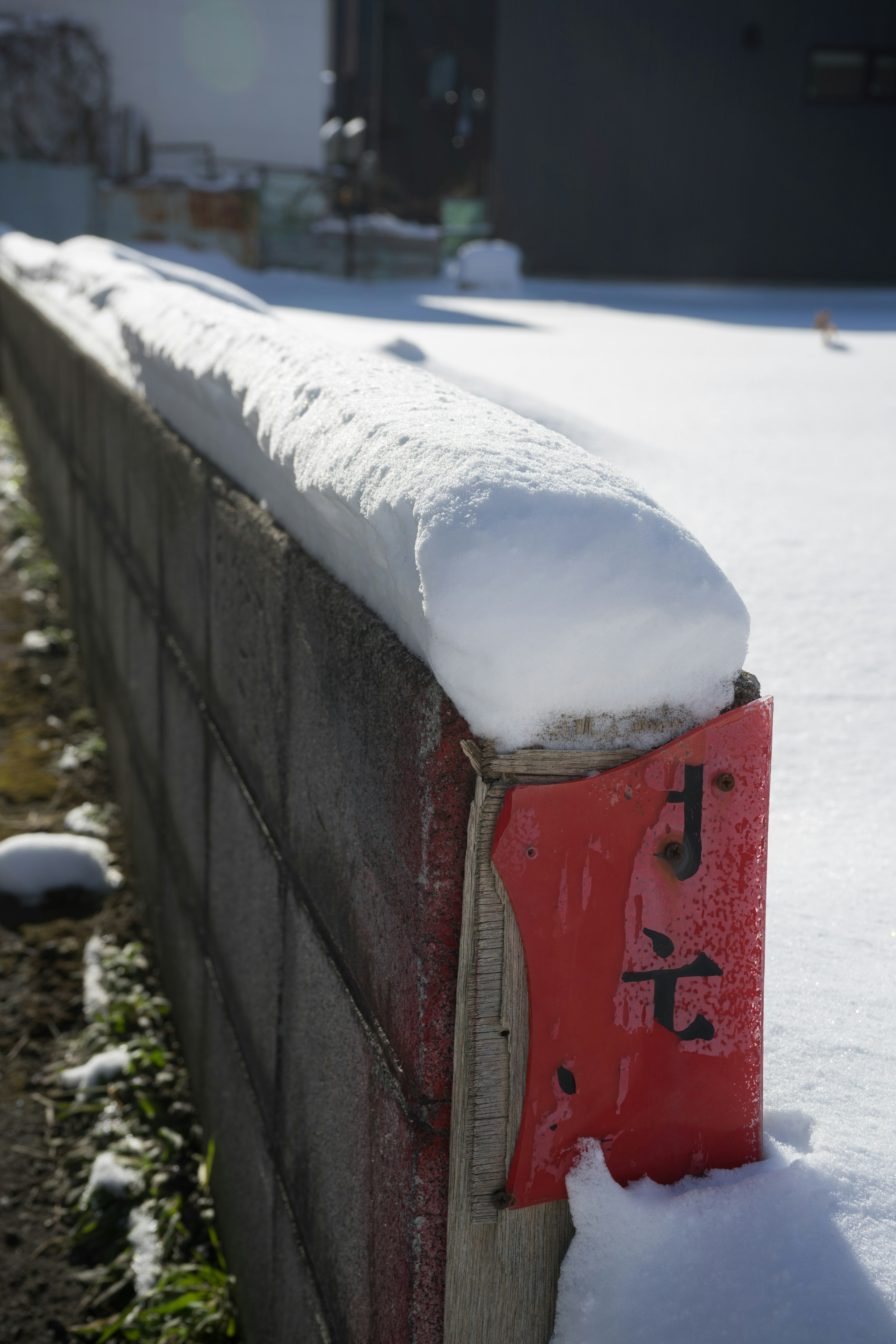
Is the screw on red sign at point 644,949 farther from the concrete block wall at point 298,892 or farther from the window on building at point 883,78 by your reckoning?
the window on building at point 883,78

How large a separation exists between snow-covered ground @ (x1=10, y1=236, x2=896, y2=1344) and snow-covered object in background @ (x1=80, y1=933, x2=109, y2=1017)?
1595 mm

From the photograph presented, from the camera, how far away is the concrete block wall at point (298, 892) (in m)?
0.93

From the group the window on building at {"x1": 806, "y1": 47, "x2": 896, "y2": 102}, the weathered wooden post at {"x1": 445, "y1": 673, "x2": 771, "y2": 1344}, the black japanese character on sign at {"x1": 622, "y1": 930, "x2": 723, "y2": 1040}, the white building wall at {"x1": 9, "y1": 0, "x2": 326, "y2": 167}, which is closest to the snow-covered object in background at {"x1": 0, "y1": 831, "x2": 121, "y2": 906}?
the weathered wooden post at {"x1": 445, "y1": 673, "x2": 771, "y2": 1344}

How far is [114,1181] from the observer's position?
2.02m

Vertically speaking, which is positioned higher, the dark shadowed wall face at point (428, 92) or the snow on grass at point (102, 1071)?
the dark shadowed wall face at point (428, 92)

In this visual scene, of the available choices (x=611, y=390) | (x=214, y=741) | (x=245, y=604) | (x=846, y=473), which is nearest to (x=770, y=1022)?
(x=245, y=604)

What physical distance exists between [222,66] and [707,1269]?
16633 millimetres

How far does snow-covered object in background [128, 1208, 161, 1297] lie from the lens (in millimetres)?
1859

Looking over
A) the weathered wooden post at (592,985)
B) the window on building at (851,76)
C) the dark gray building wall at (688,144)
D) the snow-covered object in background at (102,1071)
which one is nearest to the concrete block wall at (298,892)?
the weathered wooden post at (592,985)

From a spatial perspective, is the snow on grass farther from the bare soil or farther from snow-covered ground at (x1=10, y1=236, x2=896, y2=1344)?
snow-covered ground at (x1=10, y1=236, x2=896, y2=1344)

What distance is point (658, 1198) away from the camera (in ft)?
3.00

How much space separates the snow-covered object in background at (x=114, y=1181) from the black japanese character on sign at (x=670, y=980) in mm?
1485

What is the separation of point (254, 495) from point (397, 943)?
0.77m

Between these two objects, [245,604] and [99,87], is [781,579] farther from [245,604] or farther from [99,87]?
[99,87]
